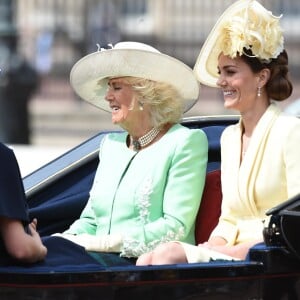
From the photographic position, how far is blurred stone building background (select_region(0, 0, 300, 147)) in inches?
748

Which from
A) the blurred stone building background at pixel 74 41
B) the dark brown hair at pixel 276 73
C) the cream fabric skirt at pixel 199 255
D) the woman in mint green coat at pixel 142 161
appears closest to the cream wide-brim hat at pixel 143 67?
the woman in mint green coat at pixel 142 161

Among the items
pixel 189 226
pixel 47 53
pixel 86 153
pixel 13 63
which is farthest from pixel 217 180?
pixel 47 53

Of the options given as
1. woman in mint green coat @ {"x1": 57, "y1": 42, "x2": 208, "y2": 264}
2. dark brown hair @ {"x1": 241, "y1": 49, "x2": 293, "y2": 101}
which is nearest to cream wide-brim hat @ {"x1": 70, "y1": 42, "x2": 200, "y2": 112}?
woman in mint green coat @ {"x1": 57, "y1": 42, "x2": 208, "y2": 264}

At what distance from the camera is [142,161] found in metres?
5.03

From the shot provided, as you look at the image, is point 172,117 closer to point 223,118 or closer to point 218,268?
point 223,118

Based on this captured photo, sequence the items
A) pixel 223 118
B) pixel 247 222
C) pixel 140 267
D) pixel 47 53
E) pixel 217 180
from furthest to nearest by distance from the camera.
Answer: pixel 47 53, pixel 223 118, pixel 217 180, pixel 247 222, pixel 140 267

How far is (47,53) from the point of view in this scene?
2083 centimetres

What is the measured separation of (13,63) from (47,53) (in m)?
1.53

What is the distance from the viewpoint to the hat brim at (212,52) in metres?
4.87

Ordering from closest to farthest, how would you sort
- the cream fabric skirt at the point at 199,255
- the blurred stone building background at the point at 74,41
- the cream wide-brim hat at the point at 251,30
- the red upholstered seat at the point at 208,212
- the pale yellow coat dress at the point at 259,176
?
the cream fabric skirt at the point at 199,255, the pale yellow coat dress at the point at 259,176, the cream wide-brim hat at the point at 251,30, the red upholstered seat at the point at 208,212, the blurred stone building background at the point at 74,41

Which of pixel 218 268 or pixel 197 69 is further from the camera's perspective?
pixel 197 69

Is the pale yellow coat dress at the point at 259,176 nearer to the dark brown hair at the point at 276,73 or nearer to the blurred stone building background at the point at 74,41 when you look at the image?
the dark brown hair at the point at 276,73

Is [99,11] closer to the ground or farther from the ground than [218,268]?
closer to the ground

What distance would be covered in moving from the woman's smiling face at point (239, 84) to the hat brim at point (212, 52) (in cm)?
11
